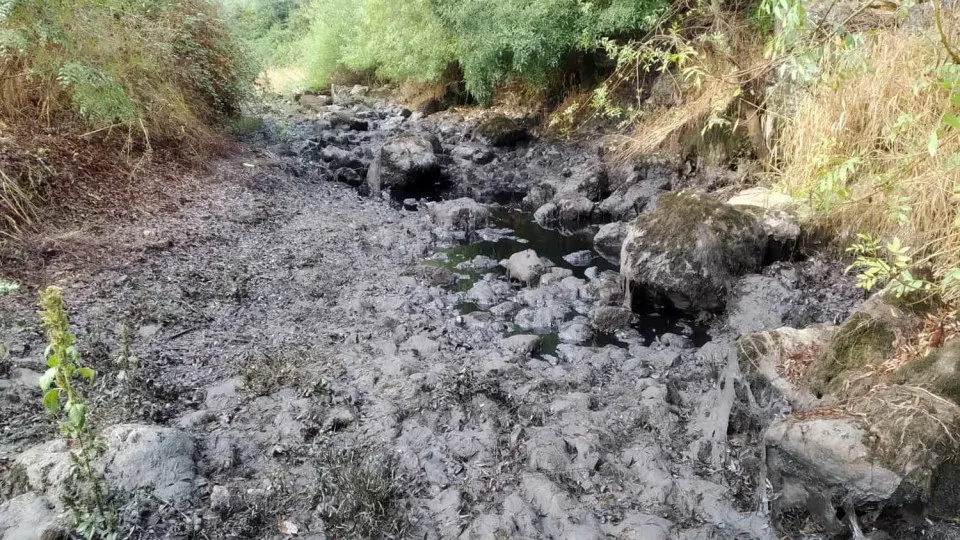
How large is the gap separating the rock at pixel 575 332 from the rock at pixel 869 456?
7.19 ft

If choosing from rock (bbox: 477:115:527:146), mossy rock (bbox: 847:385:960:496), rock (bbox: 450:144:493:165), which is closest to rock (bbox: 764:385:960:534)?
mossy rock (bbox: 847:385:960:496)

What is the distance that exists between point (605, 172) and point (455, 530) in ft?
21.7

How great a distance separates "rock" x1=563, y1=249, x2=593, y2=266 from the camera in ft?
21.9

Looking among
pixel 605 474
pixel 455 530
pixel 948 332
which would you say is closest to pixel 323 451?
pixel 455 530

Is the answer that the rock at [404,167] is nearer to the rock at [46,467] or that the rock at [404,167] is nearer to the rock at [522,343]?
the rock at [522,343]

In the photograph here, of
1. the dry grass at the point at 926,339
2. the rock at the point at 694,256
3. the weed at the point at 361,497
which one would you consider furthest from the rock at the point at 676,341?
the weed at the point at 361,497

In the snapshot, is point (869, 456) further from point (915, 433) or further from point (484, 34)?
point (484, 34)

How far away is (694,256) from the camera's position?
524 centimetres

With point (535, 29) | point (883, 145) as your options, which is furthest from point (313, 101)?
point (883, 145)

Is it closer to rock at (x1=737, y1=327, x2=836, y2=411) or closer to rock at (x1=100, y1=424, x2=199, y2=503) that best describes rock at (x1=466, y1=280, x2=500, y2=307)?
rock at (x1=737, y1=327, x2=836, y2=411)

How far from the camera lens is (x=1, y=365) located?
336 centimetres

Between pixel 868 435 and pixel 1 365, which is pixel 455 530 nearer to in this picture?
pixel 868 435

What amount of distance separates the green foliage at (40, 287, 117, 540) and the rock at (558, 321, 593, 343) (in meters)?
3.33

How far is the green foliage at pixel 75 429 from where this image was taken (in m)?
2.16
